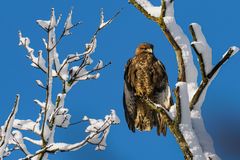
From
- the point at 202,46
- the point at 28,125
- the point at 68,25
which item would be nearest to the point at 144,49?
the point at 68,25

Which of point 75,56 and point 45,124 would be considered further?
point 75,56

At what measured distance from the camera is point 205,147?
169 inches

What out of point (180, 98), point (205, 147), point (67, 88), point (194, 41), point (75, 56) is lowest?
point (205, 147)

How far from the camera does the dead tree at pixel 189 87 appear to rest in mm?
4223

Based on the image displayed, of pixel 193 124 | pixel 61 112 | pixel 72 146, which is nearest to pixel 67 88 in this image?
pixel 61 112

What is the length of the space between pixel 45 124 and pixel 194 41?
2.69 metres

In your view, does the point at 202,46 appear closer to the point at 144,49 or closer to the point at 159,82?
the point at 159,82

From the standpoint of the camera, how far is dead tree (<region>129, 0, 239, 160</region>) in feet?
13.9

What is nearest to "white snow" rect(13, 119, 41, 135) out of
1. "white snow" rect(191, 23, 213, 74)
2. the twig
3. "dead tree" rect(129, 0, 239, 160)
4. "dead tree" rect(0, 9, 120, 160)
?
"dead tree" rect(0, 9, 120, 160)

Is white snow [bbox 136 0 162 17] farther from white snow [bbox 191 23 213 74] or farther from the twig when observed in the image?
the twig

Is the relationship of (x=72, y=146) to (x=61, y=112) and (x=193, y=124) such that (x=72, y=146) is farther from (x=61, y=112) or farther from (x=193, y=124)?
(x=193, y=124)

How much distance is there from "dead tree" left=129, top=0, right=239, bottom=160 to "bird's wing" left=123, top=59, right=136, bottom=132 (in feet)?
9.24

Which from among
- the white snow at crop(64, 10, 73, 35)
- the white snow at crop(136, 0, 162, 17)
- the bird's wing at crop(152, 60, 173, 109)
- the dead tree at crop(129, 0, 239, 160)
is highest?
the white snow at crop(64, 10, 73, 35)

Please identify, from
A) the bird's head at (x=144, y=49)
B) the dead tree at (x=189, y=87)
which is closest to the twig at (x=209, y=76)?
the dead tree at (x=189, y=87)
